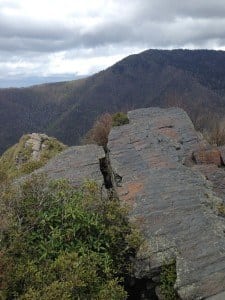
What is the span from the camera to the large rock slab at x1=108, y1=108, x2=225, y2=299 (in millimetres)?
10711

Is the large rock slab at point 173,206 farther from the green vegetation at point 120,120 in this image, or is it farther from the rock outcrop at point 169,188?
the green vegetation at point 120,120

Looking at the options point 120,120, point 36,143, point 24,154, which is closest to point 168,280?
point 120,120

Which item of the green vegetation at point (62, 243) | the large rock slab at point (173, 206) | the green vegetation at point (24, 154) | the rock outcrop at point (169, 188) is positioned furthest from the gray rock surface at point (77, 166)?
the green vegetation at point (24, 154)

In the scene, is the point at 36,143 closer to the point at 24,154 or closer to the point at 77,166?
the point at 24,154

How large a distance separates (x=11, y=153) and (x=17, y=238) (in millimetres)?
18779

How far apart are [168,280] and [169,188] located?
3.90 metres

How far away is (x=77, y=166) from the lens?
17.9m

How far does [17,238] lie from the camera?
11.8 metres

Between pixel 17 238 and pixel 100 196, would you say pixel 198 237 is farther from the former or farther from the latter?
pixel 17 238

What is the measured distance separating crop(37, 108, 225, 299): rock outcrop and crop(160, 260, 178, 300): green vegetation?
12 centimetres

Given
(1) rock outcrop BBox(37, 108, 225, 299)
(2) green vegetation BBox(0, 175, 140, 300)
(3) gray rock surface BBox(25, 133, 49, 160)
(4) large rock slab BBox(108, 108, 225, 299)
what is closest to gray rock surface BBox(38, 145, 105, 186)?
(1) rock outcrop BBox(37, 108, 225, 299)

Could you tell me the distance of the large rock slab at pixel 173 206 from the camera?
1071 cm

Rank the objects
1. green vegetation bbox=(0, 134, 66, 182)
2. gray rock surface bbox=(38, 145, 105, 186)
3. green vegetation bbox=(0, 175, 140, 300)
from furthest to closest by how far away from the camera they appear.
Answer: green vegetation bbox=(0, 134, 66, 182), gray rock surface bbox=(38, 145, 105, 186), green vegetation bbox=(0, 175, 140, 300)

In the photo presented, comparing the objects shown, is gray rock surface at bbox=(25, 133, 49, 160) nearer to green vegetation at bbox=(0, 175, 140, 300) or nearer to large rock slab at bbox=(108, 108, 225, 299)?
large rock slab at bbox=(108, 108, 225, 299)
